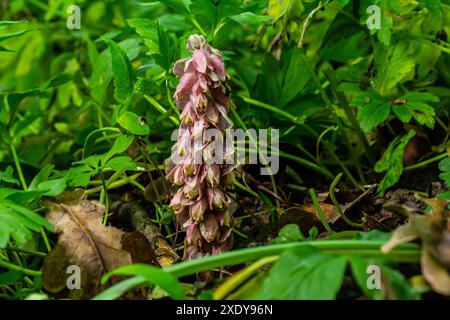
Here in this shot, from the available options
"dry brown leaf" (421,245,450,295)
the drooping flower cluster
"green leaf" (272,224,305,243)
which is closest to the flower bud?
the drooping flower cluster

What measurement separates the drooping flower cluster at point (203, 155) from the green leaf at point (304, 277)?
29 centimetres

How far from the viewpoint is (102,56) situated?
1.76 metres

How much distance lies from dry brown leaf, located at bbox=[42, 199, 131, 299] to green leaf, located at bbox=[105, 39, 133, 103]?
247mm

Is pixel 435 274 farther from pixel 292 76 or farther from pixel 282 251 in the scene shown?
pixel 292 76

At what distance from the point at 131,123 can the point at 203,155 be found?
0.79ft

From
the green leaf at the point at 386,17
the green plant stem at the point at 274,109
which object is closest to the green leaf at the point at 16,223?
the green plant stem at the point at 274,109

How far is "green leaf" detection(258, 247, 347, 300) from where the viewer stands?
2.99 feet

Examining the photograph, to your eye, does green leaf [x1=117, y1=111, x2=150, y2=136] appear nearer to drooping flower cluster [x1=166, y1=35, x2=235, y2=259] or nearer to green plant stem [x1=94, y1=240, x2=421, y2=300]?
drooping flower cluster [x1=166, y1=35, x2=235, y2=259]

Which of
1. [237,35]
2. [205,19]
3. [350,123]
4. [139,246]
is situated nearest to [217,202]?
[139,246]

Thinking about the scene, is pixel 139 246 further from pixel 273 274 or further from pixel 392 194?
pixel 392 194

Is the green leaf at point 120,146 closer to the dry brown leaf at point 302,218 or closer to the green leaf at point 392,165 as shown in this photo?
the dry brown leaf at point 302,218

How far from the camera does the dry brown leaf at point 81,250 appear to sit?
1212mm

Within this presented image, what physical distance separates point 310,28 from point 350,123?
0.37 meters

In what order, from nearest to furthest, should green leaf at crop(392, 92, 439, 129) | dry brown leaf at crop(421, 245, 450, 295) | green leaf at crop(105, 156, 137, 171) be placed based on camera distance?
dry brown leaf at crop(421, 245, 450, 295) < green leaf at crop(105, 156, 137, 171) < green leaf at crop(392, 92, 439, 129)
